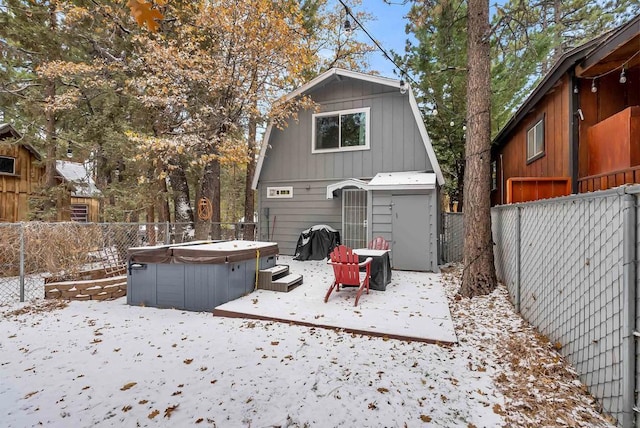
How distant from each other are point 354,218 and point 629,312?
23.1ft

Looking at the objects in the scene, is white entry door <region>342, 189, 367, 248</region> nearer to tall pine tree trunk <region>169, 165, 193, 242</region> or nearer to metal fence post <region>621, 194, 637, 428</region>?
tall pine tree trunk <region>169, 165, 193, 242</region>

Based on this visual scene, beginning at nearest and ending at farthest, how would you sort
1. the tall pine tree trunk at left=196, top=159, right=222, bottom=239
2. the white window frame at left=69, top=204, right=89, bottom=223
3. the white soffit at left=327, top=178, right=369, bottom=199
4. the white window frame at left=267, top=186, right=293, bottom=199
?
the white soffit at left=327, top=178, right=369, bottom=199, the tall pine tree trunk at left=196, top=159, right=222, bottom=239, the white window frame at left=267, top=186, right=293, bottom=199, the white window frame at left=69, top=204, right=89, bottom=223

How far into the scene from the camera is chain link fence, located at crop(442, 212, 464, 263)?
962 centimetres

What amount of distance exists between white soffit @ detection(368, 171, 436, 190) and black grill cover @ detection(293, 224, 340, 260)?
6.31ft

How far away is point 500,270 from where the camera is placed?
19.2 ft

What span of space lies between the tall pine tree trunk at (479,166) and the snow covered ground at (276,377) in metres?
1.02

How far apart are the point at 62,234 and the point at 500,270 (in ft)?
27.2

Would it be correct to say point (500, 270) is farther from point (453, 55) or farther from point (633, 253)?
point (453, 55)

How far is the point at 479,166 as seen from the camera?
512 centimetres

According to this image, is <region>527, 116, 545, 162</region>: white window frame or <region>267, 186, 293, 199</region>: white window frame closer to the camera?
<region>527, 116, 545, 162</region>: white window frame

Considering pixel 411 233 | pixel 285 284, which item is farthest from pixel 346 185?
pixel 285 284

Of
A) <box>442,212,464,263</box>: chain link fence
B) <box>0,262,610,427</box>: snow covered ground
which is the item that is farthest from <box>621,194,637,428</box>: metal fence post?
<box>442,212,464,263</box>: chain link fence

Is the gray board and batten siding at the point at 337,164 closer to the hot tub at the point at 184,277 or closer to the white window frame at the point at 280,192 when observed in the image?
the white window frame at the point at 280,192

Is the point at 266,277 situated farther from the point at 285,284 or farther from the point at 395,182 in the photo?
the point at 395,182
